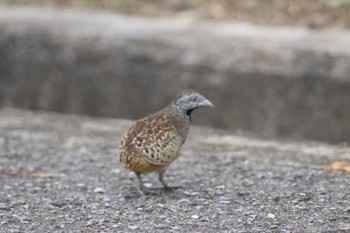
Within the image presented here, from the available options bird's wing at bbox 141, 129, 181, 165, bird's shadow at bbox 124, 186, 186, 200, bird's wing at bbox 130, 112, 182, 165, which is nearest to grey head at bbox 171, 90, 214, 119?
bird's wing at bbox 130, 112, 182, 165

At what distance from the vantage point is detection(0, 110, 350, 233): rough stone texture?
564 centimetres

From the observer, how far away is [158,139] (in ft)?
20.3

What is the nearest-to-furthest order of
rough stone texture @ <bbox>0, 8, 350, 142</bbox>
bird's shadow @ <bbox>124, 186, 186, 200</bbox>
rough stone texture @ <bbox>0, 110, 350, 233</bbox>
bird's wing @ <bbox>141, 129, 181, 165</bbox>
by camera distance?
rough stone texture @ <bbox>0, 110, 350, 233</bbox> → bird's wing @ <bbox>141, 129, 181, 165</bbox> → bird's shadow @ <bbox>124, 186, 186, 200</bbox> → rough stone texture @ <bbox>0, 8, 350, 142</bbox>

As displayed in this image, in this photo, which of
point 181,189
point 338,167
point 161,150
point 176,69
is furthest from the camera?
point 176,69

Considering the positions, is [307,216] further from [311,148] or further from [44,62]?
[44,62]

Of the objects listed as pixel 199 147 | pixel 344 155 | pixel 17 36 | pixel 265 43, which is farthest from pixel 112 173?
pixel 17 36

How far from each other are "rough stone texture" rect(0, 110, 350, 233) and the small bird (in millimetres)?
219

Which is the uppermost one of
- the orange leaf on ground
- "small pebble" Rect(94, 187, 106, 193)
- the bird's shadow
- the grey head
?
the grey head

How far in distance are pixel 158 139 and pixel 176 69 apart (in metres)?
3.22

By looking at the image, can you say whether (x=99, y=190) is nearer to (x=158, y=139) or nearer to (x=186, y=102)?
(x=158, y=139)

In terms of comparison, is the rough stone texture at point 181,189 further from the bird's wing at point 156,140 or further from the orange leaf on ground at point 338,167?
the bird's wing at point 156,140

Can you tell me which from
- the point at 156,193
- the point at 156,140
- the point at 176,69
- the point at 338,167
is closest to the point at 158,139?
the point at 156,140

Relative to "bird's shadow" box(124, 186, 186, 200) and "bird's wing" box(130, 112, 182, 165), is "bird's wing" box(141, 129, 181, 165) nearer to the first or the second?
"bird's wing" box(130, 112, 182, 165)

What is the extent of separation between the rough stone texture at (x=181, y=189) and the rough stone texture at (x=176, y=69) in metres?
0.38
